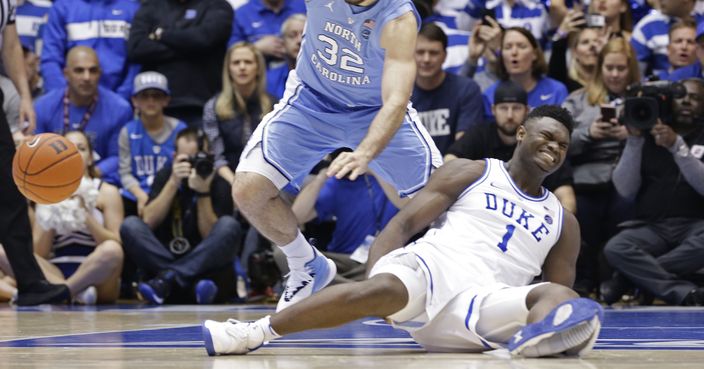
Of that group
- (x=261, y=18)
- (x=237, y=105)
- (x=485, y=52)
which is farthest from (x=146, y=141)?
(x=485, y=52)

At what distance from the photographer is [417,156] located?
560 cm

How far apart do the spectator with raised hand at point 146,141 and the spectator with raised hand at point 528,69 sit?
2747 millimetres

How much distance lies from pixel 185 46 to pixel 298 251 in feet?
16.0

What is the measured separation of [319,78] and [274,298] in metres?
3.78

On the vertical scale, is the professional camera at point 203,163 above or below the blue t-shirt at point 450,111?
below

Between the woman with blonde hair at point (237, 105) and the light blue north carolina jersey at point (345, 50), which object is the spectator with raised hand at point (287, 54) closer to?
the woman with blonde hair at point (237, 105)

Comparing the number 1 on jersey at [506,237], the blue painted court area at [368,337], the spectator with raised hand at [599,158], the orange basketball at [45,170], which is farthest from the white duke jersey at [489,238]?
the spectator with raised hand at [599,158]

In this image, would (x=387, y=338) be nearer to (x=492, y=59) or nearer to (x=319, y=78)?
(x=319, y=78)

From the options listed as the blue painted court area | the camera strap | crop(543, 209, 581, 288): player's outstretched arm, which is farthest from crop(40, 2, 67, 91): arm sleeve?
crop(543, 209, 581, 288): player's outstretched arm

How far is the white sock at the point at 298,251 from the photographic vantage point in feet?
18.8

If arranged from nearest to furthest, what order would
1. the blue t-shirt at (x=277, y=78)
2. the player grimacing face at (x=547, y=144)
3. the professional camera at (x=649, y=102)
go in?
1. the player grimacing face at (x=547, y=144)
2. the professional camera at (x=649, y=102)
3. the blue t-shirt at (x=277, y=78)

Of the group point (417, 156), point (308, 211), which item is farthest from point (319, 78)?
point (308, 211)

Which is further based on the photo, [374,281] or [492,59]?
[492,59]

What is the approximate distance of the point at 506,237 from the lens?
4.40m
